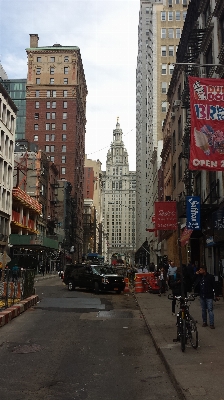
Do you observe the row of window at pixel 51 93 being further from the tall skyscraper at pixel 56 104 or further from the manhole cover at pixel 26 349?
the manhole cover at pixel 26 349

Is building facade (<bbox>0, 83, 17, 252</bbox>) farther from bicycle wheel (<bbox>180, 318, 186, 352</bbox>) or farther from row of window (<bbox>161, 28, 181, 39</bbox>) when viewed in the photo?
bicycle wheel (<bbox>180, 318, 186, 352</bbox>)

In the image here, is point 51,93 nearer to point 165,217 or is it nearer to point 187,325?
point 165,217

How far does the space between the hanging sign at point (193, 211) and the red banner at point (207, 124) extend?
10.4 metres

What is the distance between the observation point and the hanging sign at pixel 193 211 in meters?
22.6

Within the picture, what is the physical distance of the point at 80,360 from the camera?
8.71m

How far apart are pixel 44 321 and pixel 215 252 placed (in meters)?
12.3

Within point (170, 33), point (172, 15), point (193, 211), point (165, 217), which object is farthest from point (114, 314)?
point (172, 15)

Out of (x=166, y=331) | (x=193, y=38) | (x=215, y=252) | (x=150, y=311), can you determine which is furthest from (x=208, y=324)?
(x=193, y=38)

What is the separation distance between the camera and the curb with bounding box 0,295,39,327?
13.4m

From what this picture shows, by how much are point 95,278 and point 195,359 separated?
1778 centimetres

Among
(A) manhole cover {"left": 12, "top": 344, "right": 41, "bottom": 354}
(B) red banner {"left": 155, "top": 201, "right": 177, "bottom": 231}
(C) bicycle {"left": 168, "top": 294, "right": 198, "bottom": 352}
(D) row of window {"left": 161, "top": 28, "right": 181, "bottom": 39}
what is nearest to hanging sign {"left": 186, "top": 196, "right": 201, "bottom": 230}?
(B) red banner {"left": 155, "top": 201, "right": 177, "bottom": 231}

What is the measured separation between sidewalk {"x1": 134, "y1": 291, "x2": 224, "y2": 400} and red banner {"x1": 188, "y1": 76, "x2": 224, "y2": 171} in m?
4.71

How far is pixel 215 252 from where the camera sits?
23.6m

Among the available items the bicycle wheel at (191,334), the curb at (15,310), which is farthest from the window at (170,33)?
the bicycle wheel at (191,334)
